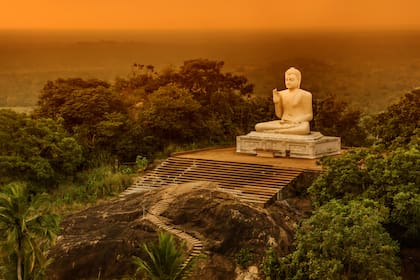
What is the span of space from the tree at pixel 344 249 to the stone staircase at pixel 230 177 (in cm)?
570

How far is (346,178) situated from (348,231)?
404 cm

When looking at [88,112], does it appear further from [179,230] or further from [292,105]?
[179,230]

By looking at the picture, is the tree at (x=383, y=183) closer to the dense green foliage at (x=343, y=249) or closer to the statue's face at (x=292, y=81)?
the dense green foliage at (x=343, y=249)

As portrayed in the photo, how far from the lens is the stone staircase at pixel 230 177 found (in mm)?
25562

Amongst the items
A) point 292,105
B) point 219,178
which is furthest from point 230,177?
point 292,105

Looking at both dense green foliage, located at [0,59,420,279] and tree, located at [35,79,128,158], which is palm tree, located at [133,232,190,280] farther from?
tree, located at [35,79,128,158]

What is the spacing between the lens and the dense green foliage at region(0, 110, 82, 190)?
27828 mm

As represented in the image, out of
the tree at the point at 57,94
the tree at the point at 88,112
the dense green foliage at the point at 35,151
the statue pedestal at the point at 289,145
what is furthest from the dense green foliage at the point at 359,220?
the tree at the point at 57,94

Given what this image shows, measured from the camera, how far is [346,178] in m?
22.2

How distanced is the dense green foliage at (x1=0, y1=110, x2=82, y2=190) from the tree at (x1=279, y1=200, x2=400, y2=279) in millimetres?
11662

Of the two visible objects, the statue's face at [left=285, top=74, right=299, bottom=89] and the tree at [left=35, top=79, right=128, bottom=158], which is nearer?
the statue's face at [left=285, top=74, right=299, bottom=89]

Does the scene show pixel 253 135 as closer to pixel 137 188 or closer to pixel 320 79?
pixel 137 188

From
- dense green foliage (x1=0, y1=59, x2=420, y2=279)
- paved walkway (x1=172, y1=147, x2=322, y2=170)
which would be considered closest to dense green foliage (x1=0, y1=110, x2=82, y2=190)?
dense green foliage (x1=0, y1=59, x2=420, y2=279)

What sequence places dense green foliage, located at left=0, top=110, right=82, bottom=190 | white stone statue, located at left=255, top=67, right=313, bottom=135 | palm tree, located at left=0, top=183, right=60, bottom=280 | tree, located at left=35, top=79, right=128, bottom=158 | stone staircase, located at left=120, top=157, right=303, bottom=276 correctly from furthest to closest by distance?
tree, located at left=35, top=79, right=128, bottom=158
white stone statue, located at left=255, top=67, right=313, bottom=135
dense green foliage, located at left=0, top=110, right=82, bottom=190
stone staircase, located at left=120, top=157, right=303, bottom=276
palm tree, located at left=0, top=183, right=60, bottom=280
